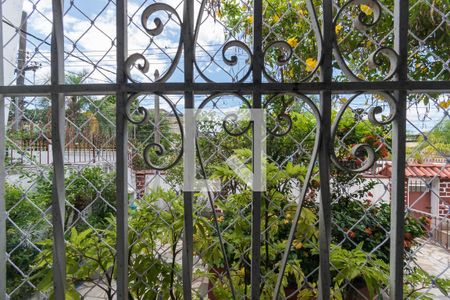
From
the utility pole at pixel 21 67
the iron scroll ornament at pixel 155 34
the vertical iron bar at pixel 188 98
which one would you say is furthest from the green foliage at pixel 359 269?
the utility pole at pixel 21 67

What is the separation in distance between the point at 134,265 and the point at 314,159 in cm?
52

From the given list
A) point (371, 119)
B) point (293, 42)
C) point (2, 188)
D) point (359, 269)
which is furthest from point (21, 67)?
point (359, 269)

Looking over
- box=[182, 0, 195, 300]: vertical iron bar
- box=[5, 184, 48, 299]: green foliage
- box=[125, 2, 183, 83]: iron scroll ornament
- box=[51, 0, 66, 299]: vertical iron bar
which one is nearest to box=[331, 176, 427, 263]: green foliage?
box=[182, 0, 195, 300]: vertical iron bar

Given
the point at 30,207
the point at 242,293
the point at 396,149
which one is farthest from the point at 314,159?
the point at 30,207

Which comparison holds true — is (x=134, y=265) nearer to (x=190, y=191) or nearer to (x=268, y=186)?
(x=190, y=191)

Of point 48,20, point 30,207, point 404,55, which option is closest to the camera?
point 404,55

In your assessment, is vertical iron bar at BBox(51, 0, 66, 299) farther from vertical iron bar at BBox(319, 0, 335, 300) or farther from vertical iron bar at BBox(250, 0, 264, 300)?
vertical iron bar at BBox(319, 0, 335, 300)

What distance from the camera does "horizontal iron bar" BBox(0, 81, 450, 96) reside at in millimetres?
561

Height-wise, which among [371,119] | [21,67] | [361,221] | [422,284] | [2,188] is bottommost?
[422,284]

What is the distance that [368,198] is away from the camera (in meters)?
1.09

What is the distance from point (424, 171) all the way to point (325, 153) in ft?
1.37

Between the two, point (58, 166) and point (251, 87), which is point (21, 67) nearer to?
point (58, 166)

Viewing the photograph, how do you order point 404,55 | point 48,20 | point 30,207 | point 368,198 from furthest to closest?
point 368,198 → point 30,207 → point 48,20 → point 404,55

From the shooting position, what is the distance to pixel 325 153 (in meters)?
0.58
